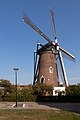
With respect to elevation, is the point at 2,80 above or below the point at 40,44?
below

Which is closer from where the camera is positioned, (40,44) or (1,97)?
(1,97)

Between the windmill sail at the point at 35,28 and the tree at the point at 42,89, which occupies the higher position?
the windmill sail at the point at 35,28

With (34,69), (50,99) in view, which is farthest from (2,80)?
(50,99)

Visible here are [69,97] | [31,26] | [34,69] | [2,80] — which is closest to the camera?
[69,97]

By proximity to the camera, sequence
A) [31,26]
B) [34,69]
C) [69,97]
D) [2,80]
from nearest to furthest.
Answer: [69,97] < [31,26] < [34,69] < [2,80]

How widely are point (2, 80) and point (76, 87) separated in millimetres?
22795

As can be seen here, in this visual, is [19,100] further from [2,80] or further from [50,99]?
[2,80]

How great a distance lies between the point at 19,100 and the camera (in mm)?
51938

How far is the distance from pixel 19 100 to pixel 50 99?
227 inches

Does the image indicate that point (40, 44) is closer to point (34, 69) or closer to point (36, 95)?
point (34, 69)

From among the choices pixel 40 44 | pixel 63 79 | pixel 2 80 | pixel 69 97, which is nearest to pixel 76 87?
pixel 69 97

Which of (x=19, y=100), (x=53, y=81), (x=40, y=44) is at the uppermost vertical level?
(x=40, y=44)

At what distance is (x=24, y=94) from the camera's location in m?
52.4

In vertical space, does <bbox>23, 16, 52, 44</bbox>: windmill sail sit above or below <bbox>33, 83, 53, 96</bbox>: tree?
above
